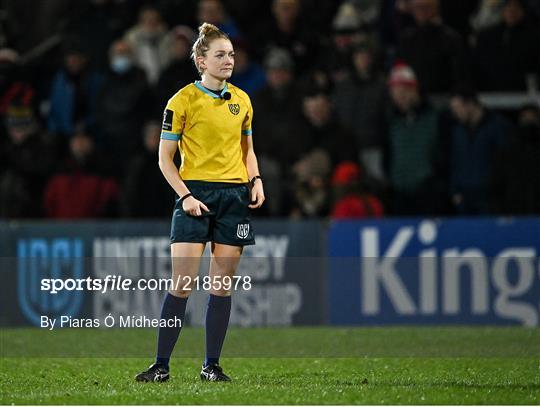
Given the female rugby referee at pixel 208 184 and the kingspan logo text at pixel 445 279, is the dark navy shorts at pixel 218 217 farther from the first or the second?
the kingspan logo text at pixel 445 279

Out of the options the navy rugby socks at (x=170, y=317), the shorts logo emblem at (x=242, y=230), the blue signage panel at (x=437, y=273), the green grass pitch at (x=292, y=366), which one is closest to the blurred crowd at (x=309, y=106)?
the blue signage panel at (x=437, y=273)

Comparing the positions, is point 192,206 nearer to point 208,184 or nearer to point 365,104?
point 208,184

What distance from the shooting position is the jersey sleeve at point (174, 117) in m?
8.20

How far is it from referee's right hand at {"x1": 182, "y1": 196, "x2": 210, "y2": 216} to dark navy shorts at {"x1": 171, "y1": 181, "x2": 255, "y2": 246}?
4.0 inches

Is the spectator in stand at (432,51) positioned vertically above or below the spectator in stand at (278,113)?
above

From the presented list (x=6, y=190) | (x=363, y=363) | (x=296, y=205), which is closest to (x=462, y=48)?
(x=296, y=205)

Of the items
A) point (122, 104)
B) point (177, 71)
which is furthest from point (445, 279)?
point (122, 104)

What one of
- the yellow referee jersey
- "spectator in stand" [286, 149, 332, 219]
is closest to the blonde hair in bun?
the yellow referee jersey

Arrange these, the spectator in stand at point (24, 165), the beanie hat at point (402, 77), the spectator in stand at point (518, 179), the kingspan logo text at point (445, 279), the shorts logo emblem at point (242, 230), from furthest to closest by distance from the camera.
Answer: the spectator in stand at point (24, 165), the beanie hat at point (402, 77), the spectator in stand at point (518, 179), the kingspan logo text at point (445, 279), the shorts logo emblem at point (242, 230)

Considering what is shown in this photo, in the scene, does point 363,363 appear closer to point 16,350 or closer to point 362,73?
point 16,350

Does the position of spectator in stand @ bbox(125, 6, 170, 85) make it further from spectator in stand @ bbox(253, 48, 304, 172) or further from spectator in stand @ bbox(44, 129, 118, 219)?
spectator in stand @ bbox(253, 48, 304, 172)

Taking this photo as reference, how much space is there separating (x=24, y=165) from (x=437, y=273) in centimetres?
517

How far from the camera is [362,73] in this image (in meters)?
15.4

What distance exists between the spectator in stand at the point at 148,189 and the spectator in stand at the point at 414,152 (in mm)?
2546
